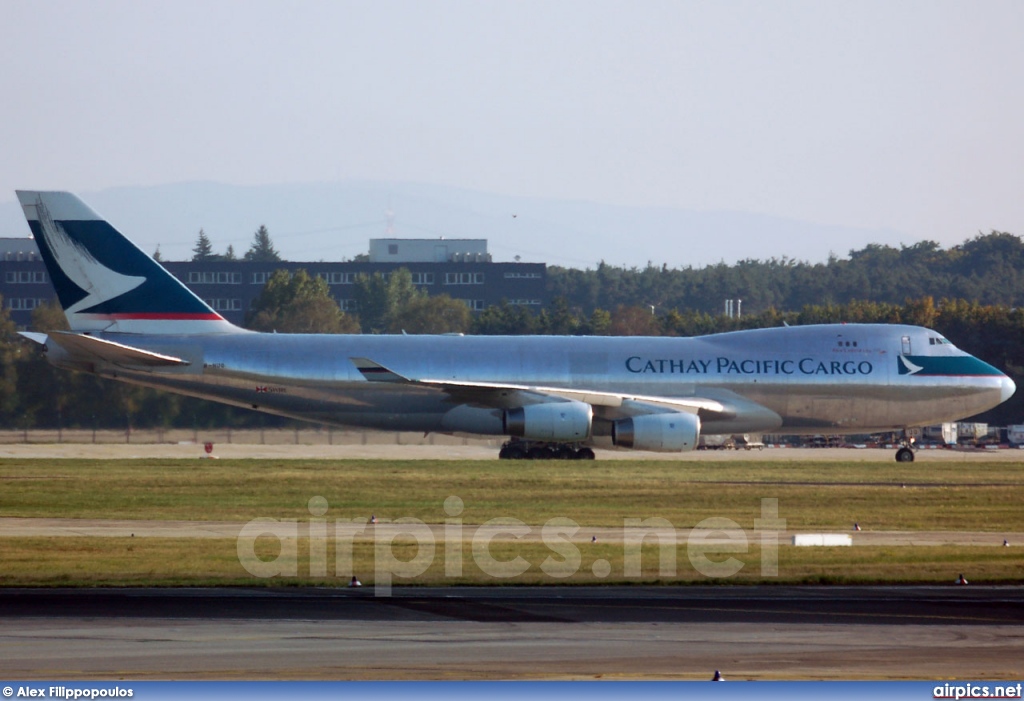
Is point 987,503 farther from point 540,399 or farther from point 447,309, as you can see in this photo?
point 447,309

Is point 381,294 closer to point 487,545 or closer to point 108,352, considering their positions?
point 108,352

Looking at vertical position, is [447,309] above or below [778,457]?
above

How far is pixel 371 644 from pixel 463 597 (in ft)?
11.5

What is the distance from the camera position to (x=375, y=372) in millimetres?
38969

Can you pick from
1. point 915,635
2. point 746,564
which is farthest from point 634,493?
point 915,635

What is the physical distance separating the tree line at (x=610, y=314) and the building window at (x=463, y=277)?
455 centimetres

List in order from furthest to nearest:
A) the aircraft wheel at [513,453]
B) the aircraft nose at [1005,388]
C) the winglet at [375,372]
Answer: the aircraft nose at [1005,388] < the aircraft wheel at [513,453] < the winglet at [375,372]

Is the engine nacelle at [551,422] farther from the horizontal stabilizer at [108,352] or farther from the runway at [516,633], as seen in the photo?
the runway at [516,633]

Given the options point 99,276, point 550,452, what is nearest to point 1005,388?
point 550,452

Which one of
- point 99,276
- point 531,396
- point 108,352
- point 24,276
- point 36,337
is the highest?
point 24,276

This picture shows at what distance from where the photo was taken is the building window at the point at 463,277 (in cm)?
12662

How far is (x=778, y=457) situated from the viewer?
46.9 metres

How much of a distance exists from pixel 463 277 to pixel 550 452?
8614 centimetres

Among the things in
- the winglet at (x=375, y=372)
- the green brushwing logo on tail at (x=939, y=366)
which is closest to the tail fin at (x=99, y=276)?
the winglet at (x=375, y=372)
